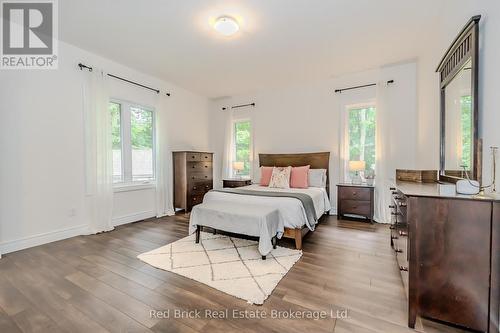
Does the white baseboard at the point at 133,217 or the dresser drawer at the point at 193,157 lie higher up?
the dresser drawer at the point at 193,157

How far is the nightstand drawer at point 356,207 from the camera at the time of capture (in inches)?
155

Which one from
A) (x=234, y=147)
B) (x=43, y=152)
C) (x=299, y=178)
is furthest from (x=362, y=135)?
(x=43, y=152)

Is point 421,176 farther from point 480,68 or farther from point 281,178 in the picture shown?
point 281,178

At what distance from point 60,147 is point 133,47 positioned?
1844mm

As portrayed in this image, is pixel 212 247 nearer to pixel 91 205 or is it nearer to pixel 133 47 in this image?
pixel 91 205

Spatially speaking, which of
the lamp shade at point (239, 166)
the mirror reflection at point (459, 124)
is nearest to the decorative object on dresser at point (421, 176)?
the mirror reflection at point (459, 124)

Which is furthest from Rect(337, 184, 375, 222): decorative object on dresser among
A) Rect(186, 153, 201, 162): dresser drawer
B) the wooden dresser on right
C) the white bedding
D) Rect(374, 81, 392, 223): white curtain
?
Rect(186, 153, 201, 162): dresser drawer

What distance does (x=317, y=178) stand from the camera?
4285 mm

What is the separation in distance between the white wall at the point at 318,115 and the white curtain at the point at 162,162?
1.69m

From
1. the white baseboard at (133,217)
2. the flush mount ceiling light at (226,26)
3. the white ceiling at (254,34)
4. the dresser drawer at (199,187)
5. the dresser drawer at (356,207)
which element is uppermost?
the white ceiling at (254,34)

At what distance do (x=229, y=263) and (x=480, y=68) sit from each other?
8.94 feet

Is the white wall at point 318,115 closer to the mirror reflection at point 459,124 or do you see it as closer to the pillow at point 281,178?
the pillow at point 281,178

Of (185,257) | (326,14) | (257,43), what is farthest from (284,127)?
(185,257)

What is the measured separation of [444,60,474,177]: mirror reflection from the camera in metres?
1.71
